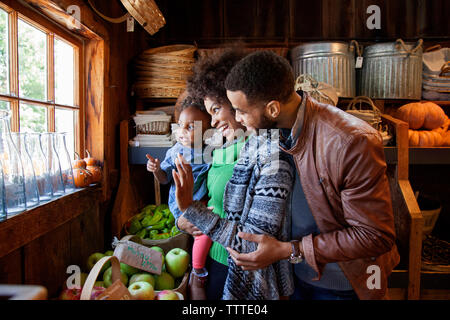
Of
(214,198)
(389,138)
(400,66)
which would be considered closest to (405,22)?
(400,66)

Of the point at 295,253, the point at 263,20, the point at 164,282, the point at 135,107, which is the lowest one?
the point at 164,282

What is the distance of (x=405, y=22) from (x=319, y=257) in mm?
2879

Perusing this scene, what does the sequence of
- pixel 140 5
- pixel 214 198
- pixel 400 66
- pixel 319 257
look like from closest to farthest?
pixel 319 257 → pixel 214 198 → pixel 140 5 → pixel 400 66

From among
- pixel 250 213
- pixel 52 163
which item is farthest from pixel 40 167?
pixel 250 213

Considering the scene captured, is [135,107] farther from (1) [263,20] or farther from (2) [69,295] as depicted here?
(2) [69,295]

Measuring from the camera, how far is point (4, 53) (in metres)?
1.28

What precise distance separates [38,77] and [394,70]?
94.3 inches

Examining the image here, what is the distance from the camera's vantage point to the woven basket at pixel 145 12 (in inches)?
72.1

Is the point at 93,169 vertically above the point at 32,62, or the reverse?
the point at 32,62

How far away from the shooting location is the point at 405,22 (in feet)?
9.47

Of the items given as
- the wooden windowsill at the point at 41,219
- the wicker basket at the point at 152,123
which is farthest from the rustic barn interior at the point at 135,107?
the wicker basket at the point at 152,123

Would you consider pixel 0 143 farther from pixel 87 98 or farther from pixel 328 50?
pixel 328 50

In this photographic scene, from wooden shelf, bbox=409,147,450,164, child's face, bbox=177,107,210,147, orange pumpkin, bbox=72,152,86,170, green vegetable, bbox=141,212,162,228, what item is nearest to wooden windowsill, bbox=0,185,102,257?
orange pumpkin, bbox=72,152,86,170

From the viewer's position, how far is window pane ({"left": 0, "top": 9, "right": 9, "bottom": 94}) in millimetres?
1262
